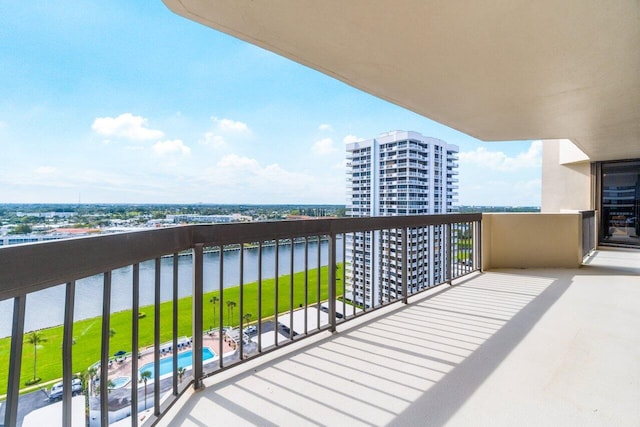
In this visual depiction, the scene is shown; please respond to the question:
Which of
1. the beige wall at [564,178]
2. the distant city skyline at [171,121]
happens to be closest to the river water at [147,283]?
the distant city skyline at [171,121]

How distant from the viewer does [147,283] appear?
57.7 inches

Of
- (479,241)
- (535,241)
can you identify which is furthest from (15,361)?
(535,241)

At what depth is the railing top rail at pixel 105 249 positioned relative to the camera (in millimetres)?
838

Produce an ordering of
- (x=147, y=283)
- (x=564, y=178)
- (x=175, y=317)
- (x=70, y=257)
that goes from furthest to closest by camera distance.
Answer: (x=564, y=178) < (x=175, y=317) < (x=147, y=283) < (x=70, y=257)

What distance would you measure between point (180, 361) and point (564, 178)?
1020 cm

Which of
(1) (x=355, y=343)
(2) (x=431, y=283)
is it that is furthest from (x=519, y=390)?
(2) (x=431, y=283)

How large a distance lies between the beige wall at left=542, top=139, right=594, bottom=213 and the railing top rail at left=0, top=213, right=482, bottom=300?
28.7 ft

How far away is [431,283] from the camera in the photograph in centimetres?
392

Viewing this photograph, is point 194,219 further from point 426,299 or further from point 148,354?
point 426,299

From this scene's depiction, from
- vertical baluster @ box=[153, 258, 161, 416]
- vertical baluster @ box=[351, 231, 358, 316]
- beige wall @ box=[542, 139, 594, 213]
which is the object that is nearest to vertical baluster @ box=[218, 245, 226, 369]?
vertical baluster @ box=[153, 258, 161, 416]

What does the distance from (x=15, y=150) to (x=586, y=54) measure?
13.3 metres

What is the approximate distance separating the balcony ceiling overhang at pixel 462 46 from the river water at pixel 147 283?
1478 mm

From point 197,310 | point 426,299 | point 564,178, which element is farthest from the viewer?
point 564,178

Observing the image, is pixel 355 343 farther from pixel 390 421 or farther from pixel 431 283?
pixel 431 283
